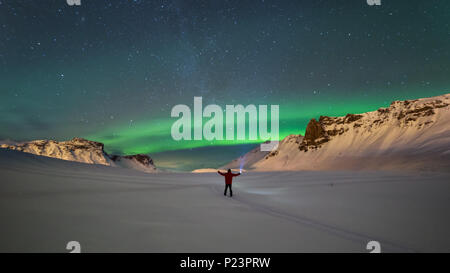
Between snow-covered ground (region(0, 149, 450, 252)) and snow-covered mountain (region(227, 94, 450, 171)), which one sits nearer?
snow-covered ground (region(0, 149, 450, 252))

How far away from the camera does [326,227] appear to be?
23.3 feet

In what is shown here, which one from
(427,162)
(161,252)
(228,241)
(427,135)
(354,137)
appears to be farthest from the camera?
(354,137)

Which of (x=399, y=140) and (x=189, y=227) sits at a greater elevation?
(x=399, y=140)

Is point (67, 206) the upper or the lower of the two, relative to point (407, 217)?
upper

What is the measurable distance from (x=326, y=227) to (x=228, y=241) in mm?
3784

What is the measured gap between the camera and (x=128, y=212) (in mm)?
7324

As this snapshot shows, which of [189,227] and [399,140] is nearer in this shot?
Answer: [189,227]

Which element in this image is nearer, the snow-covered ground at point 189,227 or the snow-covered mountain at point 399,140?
the snow-covered ground at point 189,227
